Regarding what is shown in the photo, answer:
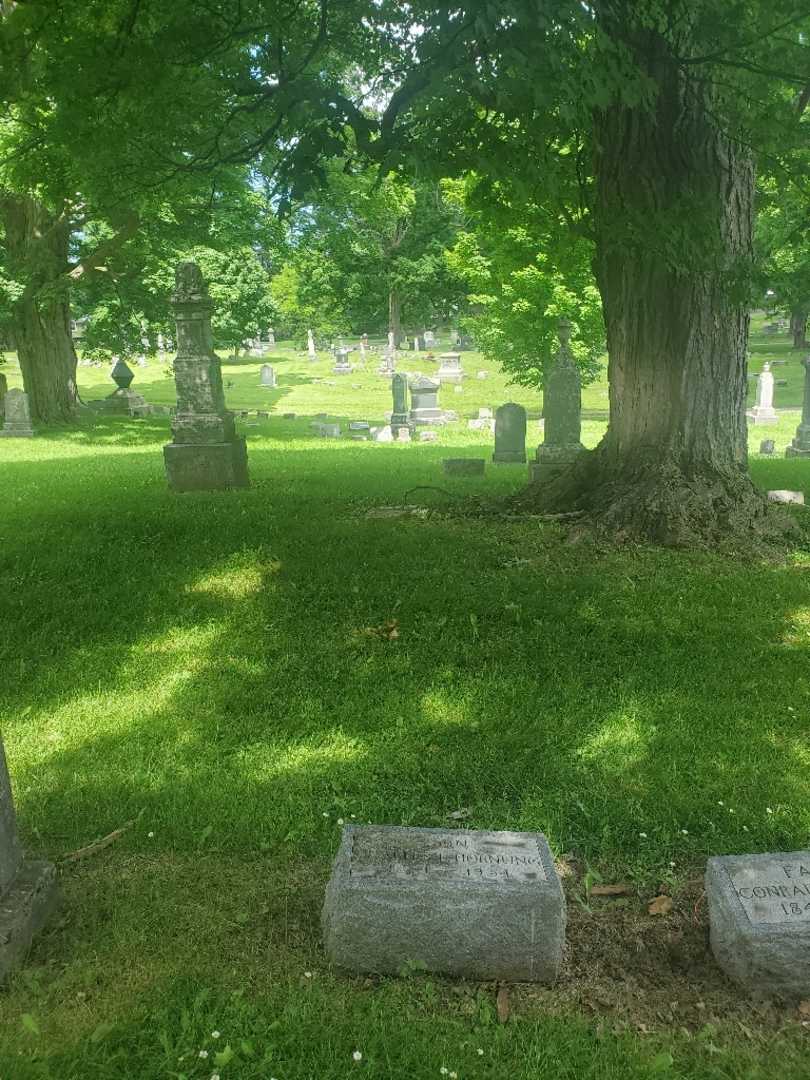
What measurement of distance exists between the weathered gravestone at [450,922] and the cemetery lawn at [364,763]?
9 cm

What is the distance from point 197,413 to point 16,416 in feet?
39.8

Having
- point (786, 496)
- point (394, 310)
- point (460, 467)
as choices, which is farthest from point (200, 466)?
point (394, 310)

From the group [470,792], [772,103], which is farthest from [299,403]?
[470,792]

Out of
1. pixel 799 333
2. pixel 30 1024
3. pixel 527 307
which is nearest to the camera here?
pixel 30 1024

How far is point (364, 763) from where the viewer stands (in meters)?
4.60

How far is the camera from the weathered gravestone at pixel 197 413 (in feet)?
37.8

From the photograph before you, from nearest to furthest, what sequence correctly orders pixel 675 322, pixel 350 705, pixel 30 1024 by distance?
pixel 30 1024, pixel 350 705, pixel 675 322

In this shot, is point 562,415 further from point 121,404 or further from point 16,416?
point 121,404

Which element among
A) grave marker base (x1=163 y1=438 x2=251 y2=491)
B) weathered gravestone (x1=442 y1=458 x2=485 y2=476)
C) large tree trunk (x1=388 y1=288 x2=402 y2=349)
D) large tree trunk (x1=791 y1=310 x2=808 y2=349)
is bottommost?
weathered gravestone (x1=442 y1=458 x2=485 y2=476)

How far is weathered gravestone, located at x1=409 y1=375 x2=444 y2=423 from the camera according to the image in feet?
97.0

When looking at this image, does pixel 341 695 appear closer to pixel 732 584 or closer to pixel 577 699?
pixel 577 699

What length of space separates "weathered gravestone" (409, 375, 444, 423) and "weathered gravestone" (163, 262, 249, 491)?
18112mm

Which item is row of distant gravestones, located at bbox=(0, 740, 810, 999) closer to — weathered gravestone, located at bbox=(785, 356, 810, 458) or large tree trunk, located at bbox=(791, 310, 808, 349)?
weathered gravestone, located at bbox=(785, 356, 810, 458)

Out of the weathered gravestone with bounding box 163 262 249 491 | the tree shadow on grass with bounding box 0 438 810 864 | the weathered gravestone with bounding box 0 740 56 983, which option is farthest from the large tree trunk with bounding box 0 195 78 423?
the weathered gravestone with bounding box 0 740 56 983
